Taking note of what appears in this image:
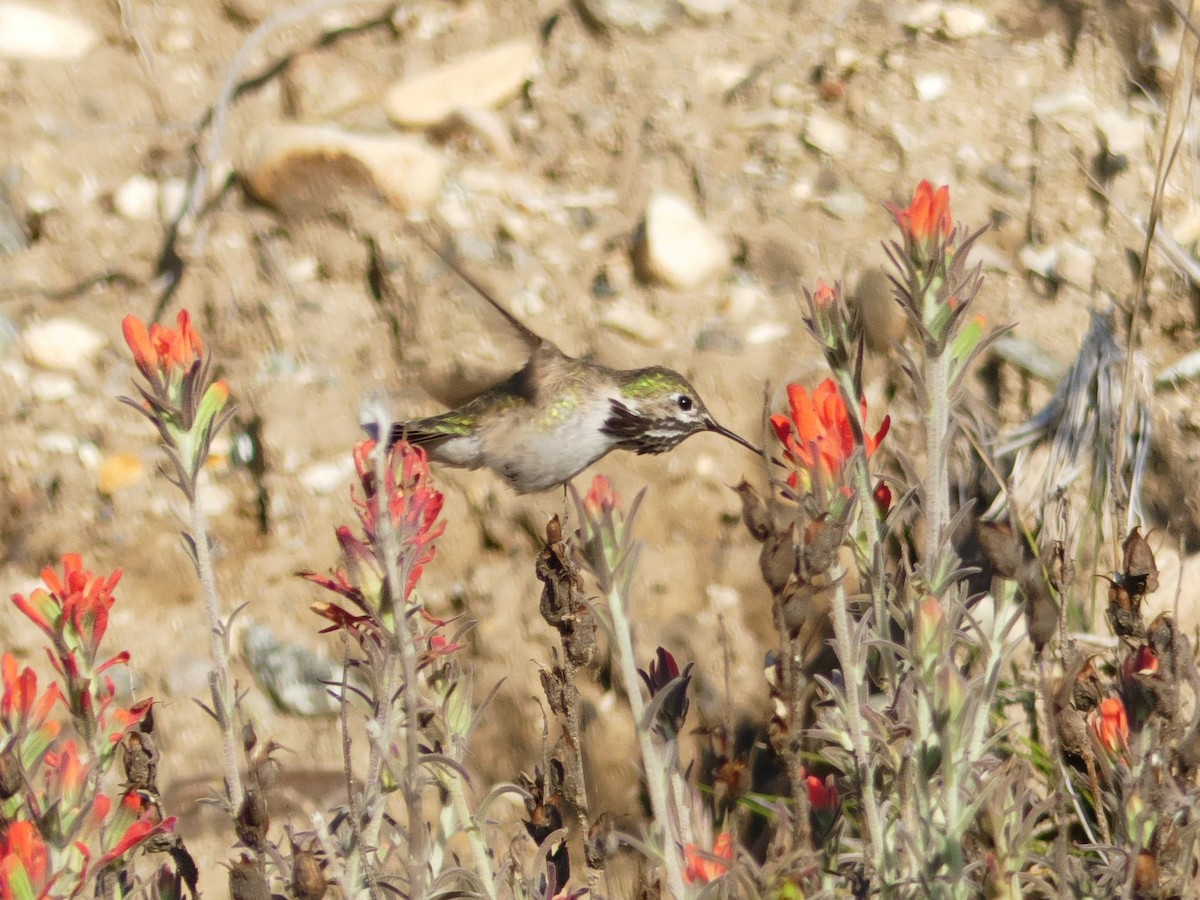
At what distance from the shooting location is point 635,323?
471 cm

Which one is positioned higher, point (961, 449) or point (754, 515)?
point (754, 515)

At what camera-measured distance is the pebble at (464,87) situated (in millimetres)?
5324

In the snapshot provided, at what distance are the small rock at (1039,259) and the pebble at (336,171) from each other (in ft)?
7.51

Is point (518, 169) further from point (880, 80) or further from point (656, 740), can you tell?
point (656, 740)

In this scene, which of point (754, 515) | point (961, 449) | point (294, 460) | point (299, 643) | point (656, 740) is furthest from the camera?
point (294, 460)

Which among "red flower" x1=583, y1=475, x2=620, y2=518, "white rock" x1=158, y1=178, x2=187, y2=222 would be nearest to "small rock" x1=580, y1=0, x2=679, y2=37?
"white rock" x1=158, y1=178, x2=187, y2=222

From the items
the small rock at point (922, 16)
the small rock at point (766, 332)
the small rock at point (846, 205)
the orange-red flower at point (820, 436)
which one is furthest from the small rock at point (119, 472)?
the small rock at point (922, 16)

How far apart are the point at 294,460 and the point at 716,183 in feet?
6.55

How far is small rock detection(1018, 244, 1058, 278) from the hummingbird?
1345 mm

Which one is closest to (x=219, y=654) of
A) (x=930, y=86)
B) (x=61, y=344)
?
(x=61, y=344)

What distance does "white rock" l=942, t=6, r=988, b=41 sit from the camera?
16.9 ft

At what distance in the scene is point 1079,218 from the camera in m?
4.54

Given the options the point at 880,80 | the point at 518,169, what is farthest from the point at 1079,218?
the point at 518,169

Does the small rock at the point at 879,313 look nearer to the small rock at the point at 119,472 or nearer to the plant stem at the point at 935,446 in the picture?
the plant stem at the point at 935,446
